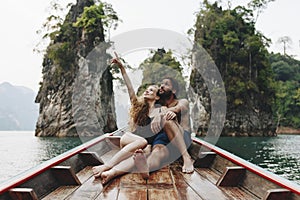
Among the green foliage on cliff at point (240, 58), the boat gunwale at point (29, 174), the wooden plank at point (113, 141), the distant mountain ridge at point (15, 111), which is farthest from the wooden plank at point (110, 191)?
the distant mountain ridge at point (15, 111)

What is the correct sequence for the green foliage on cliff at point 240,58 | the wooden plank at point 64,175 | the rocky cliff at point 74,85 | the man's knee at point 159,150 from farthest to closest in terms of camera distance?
the green foliage on cliff at point 240,58 → the rocky cliff at point 74,85 → the man's knee at point 159,150 → the wooden plank at point 64,175

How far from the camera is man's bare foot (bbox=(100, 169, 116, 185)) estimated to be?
2.24 m

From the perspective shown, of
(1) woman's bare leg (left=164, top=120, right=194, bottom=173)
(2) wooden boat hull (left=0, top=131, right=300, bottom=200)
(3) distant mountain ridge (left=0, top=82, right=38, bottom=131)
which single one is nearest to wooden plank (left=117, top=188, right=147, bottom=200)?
(2) wooden boat hull (left=0, top=131, right=300, bottom=200)

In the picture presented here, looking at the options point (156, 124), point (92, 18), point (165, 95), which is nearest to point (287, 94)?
point (92, 18)

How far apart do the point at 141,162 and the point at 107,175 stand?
25cm

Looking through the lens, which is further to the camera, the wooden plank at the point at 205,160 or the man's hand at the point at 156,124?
the wooden plank at the point at 205,160

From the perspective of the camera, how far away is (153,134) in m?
2.68

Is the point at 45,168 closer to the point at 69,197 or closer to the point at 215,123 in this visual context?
the point at 69,197

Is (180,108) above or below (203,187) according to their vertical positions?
above

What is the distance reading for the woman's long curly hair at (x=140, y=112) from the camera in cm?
266

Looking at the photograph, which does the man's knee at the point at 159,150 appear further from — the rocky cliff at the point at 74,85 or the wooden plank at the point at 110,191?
the rocky cliff at the point at 74,85

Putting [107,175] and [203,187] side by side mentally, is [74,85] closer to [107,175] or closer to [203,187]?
[107,175]

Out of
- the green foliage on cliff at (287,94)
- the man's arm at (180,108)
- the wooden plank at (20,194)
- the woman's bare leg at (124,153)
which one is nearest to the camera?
the wooden plank at (20,194)

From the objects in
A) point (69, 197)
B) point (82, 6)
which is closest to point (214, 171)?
point (69, 197)
